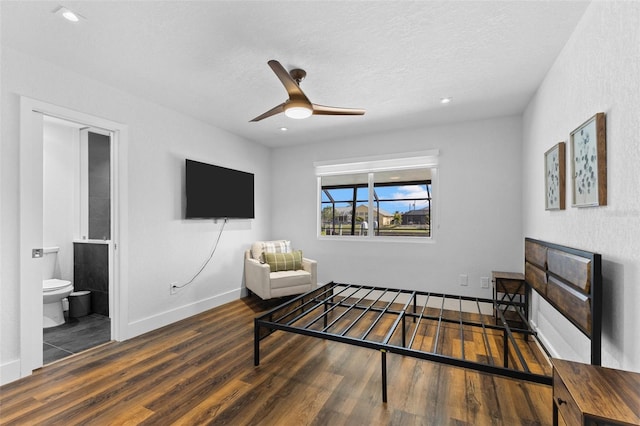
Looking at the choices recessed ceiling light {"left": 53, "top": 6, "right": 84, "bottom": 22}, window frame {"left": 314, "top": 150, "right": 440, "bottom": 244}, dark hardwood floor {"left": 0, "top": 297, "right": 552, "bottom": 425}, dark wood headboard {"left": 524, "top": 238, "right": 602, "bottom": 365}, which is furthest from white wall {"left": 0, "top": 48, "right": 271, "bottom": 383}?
dark wood headboard {"left": 524, "top": 238, "right": 602, "bottom": 365}

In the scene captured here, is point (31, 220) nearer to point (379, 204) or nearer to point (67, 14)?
point (67, 14)

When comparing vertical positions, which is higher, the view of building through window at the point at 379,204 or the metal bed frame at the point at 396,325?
the view of building through window at the point at 379,204

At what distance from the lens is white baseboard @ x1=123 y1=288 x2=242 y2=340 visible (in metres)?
2.92

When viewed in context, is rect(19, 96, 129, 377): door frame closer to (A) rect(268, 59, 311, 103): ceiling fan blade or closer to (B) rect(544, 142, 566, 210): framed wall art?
(A) rect(268, 59, 311, 103): ceiling fan blade

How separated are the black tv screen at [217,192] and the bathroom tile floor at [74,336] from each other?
1.49 m

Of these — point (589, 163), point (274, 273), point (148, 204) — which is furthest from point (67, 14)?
point (589, 163)

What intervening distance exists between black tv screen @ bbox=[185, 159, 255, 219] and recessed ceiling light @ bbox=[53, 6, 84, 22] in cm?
175

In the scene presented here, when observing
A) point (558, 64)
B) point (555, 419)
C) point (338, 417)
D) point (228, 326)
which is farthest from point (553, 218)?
point (228, 326)

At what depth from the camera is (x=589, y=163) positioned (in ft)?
5.53

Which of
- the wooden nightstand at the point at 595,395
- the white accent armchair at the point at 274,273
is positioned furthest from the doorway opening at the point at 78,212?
the wooden nightstand at the point at 595,395

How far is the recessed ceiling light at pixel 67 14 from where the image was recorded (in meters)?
1.73

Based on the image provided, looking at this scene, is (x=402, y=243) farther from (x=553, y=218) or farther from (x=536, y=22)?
(x=536, y=22)

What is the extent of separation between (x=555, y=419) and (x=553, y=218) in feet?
5.19

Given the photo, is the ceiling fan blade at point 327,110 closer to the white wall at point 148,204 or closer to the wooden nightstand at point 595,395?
the white wall at point 148,204
